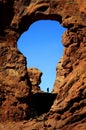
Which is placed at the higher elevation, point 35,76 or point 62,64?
point 62,64

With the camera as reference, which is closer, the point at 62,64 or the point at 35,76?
the point at 62,64

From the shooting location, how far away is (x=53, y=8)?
92.5 ft

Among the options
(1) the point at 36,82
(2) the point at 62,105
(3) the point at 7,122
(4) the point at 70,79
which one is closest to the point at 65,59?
(4) the point at 70,79

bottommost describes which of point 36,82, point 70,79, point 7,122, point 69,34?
point 36,82

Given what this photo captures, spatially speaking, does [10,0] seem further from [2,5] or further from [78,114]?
[78,114]

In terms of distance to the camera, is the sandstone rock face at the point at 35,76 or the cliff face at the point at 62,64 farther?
the sandstone rock face at the point at 35,76

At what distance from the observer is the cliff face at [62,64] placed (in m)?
25.1

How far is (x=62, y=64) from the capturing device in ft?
90.3

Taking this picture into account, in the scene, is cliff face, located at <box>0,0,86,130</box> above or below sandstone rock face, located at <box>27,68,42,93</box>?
above

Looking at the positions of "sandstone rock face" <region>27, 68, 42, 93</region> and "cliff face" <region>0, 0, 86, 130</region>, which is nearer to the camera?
"cliff face" <region>0, 0, 86, 130</region>

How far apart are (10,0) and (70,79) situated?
27.9 feet

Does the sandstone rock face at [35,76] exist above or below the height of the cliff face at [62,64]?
below

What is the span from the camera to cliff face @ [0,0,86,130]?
2514cm

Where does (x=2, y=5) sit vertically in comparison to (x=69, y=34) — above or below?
above
